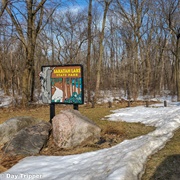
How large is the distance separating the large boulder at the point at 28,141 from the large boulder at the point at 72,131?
376 millimetres

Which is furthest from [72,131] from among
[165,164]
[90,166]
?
[165,164]

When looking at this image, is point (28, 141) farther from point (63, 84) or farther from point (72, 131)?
point (63, 84)

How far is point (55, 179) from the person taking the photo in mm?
3766

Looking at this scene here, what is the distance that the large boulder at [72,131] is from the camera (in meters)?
6.05

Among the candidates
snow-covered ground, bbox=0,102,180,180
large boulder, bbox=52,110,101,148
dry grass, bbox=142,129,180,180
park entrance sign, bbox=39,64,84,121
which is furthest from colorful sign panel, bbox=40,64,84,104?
dry grass, bbox=142,129,180,180

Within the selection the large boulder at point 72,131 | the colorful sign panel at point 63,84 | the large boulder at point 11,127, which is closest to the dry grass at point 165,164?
the large boulder at point 72,131

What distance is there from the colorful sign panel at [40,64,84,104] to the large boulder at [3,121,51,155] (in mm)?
1952

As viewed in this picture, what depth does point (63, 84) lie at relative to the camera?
8.20 metres

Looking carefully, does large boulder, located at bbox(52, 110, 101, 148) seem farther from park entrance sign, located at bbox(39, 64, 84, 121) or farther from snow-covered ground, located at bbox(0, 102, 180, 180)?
park entrance sign, located at bbox(39, 64, 84, 121)

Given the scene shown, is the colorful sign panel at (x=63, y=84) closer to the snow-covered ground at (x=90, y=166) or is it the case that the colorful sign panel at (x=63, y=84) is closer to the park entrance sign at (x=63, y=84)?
the park entrance sign at (x=63, y=84)

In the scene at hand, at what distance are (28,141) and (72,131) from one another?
3.95ft

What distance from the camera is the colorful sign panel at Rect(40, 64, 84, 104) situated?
8.02 m

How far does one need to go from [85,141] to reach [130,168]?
2450 mm

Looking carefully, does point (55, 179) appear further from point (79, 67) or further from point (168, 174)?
point (79, 67)
